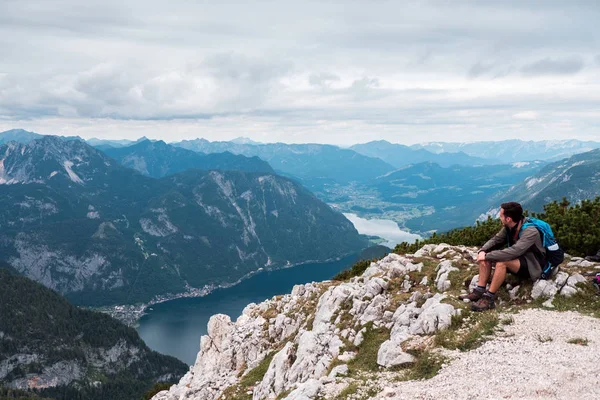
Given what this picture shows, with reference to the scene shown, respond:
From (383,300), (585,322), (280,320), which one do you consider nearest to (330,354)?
(383,300)

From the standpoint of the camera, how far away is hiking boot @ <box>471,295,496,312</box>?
19.9m

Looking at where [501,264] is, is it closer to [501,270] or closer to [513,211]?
[501,270]

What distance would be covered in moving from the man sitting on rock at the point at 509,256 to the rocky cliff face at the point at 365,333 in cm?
86

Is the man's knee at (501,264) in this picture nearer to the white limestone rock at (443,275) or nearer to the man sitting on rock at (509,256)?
the man sitting on rock at (509,256)

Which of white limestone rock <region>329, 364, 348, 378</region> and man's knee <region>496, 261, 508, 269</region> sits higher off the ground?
man's knee <region>496, 261, 508, 269</region>

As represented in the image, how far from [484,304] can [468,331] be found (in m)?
2.16

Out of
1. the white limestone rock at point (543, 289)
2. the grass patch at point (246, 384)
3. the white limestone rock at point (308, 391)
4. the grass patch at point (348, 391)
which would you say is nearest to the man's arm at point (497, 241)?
the white limestone rock at point (543, 289)

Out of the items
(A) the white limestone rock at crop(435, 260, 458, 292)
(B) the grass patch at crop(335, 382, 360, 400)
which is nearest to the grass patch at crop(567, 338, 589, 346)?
(A) the white limestone rock at crop(435, 260, 458, 292)

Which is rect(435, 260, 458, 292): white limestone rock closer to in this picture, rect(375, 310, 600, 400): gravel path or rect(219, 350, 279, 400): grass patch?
rect(375, 310, 600, 400): gravel path

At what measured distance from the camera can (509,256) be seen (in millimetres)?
19031

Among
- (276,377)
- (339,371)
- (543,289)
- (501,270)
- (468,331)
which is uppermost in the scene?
(501,270)

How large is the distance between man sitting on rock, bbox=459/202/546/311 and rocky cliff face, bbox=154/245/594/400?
33.9 inches

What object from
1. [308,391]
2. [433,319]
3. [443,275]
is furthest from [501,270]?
[308,391]

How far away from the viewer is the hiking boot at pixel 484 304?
1989 centimetres
